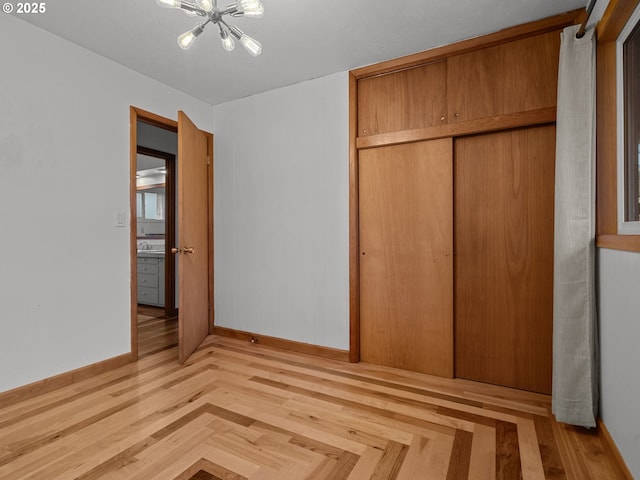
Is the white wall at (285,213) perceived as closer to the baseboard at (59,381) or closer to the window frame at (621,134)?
the baseboard at (59,381)

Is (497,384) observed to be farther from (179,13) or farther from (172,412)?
(179,13)

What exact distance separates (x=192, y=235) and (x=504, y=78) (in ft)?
9.09

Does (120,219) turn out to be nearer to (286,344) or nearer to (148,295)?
(286,344)

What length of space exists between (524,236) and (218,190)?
111 inches

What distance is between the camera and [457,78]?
2.45 m

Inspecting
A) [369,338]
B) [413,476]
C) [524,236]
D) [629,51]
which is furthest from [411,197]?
[413,476]

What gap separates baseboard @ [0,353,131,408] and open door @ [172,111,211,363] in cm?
49

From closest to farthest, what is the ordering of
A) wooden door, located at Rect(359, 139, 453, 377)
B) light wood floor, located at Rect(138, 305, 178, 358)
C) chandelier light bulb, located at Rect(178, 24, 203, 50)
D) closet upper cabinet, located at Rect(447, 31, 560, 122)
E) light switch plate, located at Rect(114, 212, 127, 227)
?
chandelier light bulb, located at Rect(178, 24, 203, 50) < closet upper cabinet, located at Rect(447, 31, 560, 122) < wooden door, located at Rect(359, 139, 453, 377) < light switch plate, located at Rect(114, 212, 127, 227) < light wood floor, located at Rect(138, 305, 178, 358)

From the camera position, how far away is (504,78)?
90.6 inches

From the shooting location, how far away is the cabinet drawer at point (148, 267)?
15.9 ft

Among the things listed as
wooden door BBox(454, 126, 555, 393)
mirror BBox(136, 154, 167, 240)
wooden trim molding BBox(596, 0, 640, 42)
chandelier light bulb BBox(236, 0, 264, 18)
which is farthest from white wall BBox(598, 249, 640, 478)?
mirror BBox(136, 154, 167, 240)

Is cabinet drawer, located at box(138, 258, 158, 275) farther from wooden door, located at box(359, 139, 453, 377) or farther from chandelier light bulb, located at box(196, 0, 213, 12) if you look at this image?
chandelier light bulb, located at box(196, 0, 213, 12)

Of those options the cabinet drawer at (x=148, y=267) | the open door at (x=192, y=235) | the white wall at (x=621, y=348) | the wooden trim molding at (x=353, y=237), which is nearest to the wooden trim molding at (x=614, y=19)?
the white wall at (x=621, y=348)

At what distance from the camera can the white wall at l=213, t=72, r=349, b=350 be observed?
114 inches
